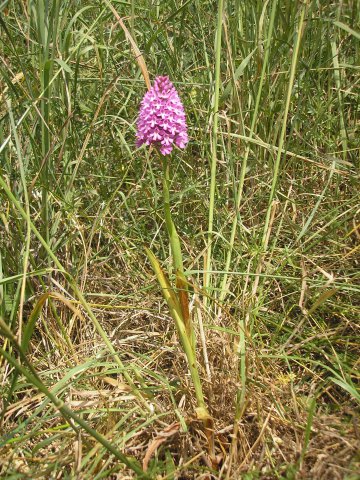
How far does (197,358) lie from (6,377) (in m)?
0.43

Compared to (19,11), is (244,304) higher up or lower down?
lower down

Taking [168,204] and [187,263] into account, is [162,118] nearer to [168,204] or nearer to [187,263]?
[168,204]

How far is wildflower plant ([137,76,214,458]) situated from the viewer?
110cm

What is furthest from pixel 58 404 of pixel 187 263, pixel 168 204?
pixel 187 263

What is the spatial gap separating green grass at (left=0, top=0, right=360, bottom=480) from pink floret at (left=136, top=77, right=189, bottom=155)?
0.13m

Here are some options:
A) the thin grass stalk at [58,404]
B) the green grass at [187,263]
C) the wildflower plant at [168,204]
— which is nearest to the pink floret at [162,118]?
the wildflower plant at [168,204]

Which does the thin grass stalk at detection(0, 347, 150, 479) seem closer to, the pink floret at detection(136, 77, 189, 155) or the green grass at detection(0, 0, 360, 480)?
the green grass at detection(0, 0, 360, 480)

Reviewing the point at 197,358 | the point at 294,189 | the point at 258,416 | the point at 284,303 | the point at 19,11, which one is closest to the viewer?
the point at 258,416

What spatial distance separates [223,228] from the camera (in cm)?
153

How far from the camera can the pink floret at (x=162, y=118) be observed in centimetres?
113

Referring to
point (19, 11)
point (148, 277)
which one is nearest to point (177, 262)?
point (148, 277)

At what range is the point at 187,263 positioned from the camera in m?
1.55

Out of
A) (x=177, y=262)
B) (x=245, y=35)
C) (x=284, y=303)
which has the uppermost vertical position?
(x=245, y=35)

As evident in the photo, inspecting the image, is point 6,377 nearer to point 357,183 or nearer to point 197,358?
point 197,358
